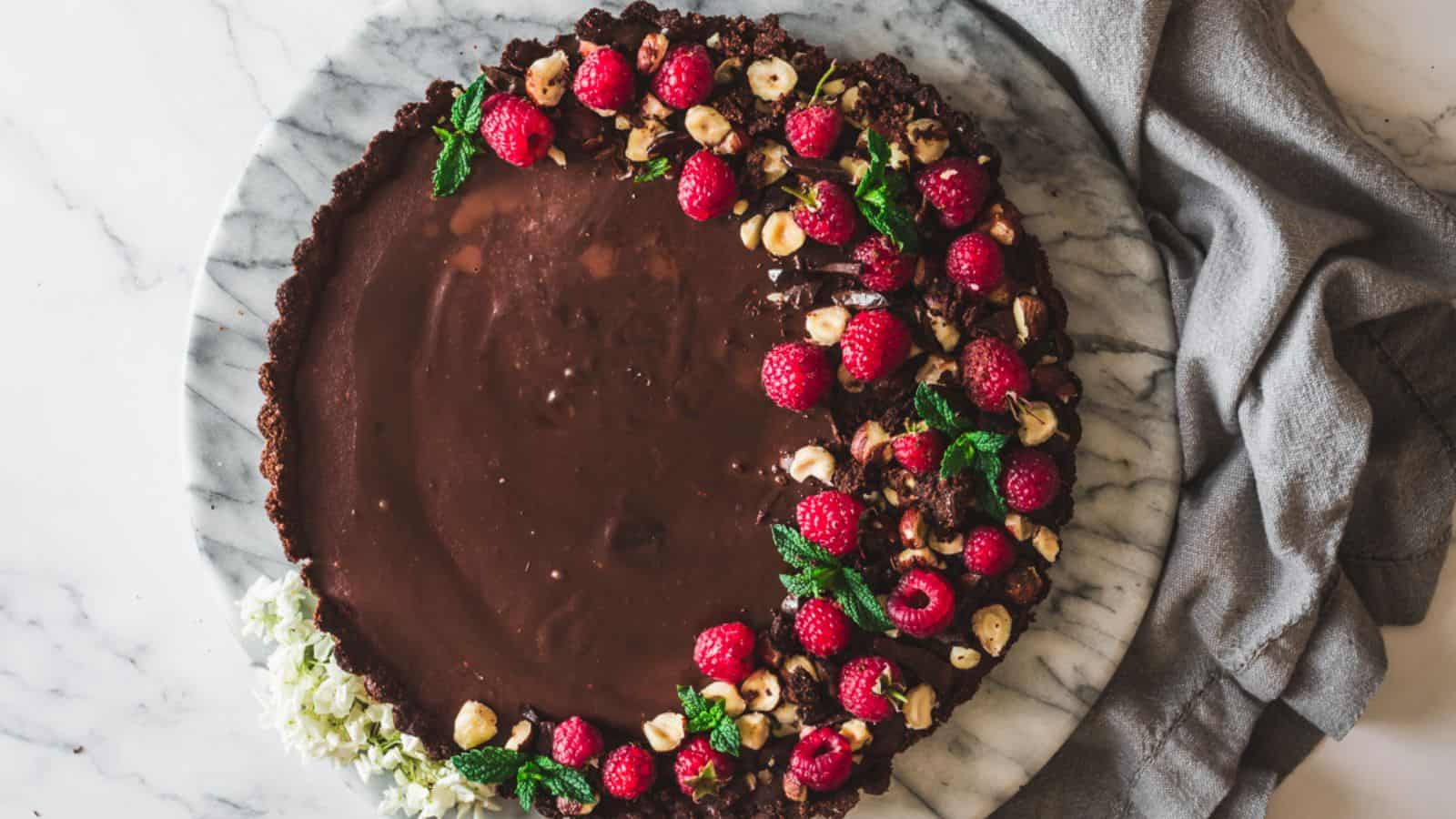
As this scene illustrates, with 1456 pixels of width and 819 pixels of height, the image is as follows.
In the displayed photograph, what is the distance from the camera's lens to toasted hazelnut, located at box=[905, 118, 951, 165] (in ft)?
7.76

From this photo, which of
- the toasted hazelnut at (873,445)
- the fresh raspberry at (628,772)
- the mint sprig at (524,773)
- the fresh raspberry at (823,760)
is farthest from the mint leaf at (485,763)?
the toasted hazelnut at (873,445)

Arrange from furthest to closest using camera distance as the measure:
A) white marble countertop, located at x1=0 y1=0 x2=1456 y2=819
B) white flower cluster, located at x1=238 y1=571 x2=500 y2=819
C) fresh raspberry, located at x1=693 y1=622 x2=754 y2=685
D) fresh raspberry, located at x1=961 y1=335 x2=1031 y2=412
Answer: white marble countertop, located at x1=0 y1=0 x2=1456 y2=819 → white flower cluster, located at x1=238 y1=571 x2=500 y2=819 → fresh raspberry, located at x1=693 y1=622 x2=754 y2=685 → fresh raspberry, located at x1=961 y1=335 x2=1031 y2=412

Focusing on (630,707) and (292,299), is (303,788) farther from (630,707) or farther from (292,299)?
(292,299)

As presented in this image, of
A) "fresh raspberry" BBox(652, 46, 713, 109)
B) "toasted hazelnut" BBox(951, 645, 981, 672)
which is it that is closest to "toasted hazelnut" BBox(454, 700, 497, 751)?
"toasted hazelnut" BBox(951, 645, 981, 672)

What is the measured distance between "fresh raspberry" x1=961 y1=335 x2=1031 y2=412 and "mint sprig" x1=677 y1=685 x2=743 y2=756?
79 cm

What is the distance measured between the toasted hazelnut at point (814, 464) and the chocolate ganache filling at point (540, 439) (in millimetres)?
37

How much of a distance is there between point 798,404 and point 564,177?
67cm

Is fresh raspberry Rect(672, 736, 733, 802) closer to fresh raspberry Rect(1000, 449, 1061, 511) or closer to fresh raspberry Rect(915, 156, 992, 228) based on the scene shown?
fresh raspberry Rect(1000, 449, 1061, 511)

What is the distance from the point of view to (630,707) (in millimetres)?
2502

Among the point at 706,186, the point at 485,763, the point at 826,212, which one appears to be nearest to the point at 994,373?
the point at 826,212

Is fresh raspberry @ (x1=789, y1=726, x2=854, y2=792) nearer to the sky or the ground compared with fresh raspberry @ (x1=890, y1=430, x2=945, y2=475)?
nearer to the ground

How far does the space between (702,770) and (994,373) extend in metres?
0.96

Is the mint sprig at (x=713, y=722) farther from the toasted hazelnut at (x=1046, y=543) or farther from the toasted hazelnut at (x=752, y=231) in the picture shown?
the toasted hazelnut at (x=752, y=231)

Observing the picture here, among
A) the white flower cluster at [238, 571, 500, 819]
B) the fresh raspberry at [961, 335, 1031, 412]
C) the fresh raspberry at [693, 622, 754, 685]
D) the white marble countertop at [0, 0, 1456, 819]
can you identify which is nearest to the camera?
the fresh raspberry at [961, 335, 1031, 412]
